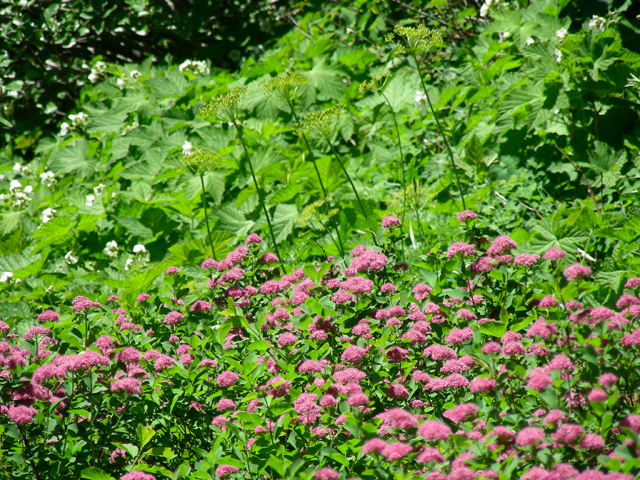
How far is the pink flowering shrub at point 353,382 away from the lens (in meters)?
1.37

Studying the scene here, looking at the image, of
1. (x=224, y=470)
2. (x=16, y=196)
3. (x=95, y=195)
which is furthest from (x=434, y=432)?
(x=16, y=196)

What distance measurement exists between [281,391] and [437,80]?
362 cm

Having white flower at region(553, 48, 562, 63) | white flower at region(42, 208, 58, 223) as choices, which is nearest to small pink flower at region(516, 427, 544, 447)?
white flower at region(553, 48, 562, 63)

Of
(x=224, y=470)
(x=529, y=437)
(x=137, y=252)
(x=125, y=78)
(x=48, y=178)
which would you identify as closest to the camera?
(x=529, y=437)

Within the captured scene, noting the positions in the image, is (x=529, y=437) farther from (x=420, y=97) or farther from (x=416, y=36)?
(x=420, y=97)

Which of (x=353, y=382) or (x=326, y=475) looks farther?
(x=353, y=382)

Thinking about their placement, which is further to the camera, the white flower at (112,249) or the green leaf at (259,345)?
the white flower at (112,249)

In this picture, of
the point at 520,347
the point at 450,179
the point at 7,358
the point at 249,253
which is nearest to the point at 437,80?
the point at 450,179

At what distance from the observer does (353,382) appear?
5.33ft

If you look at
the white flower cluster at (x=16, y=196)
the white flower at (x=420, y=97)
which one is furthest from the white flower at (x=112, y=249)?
the white flower at (x=420, y=97)

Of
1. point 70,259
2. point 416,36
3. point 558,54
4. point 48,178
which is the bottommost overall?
point 70,259

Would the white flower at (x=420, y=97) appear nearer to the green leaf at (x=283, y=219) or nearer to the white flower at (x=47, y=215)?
the green leaf at (x=283, y=219)

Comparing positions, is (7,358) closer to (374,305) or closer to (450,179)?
(374,305)

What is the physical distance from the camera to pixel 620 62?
2.99m
